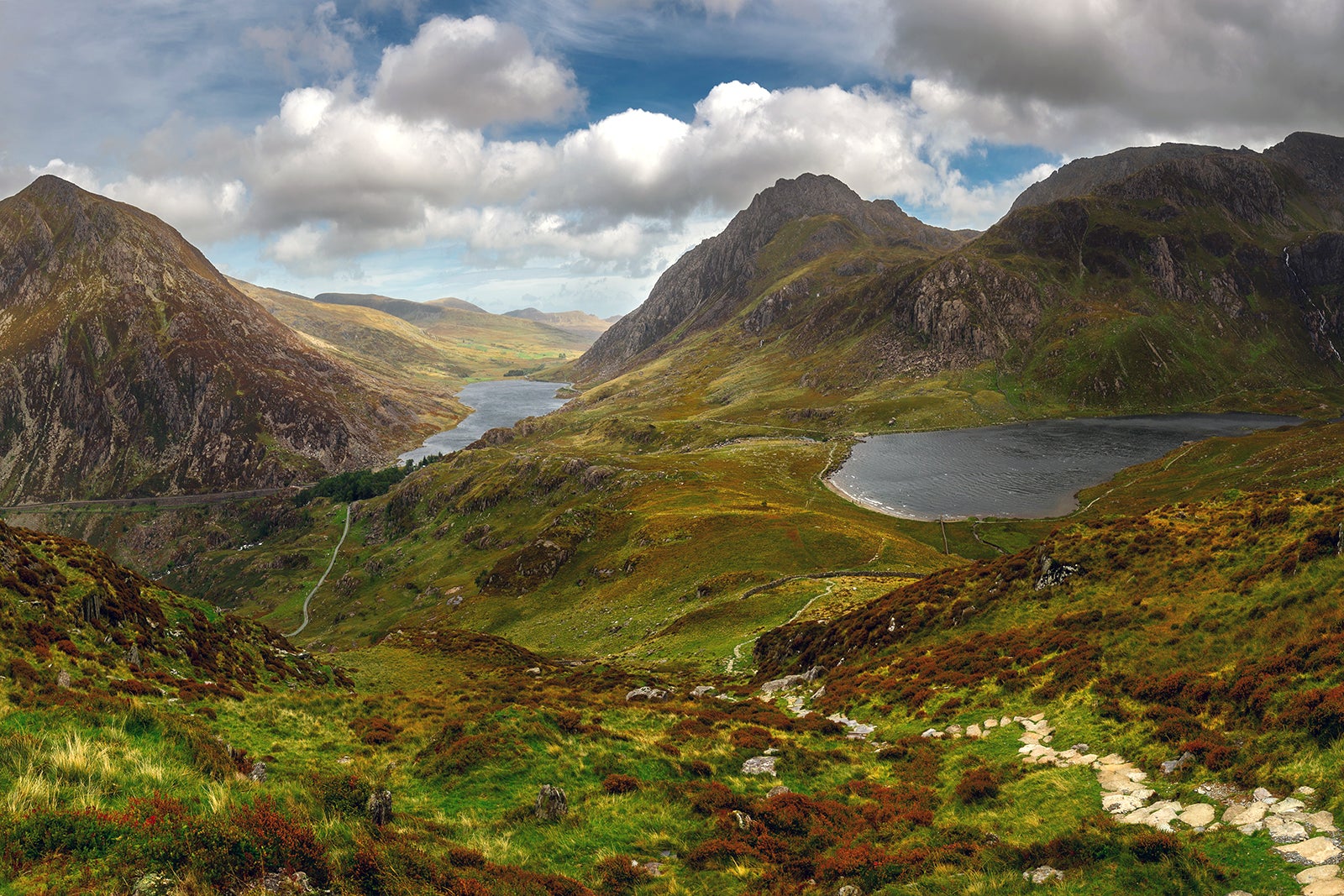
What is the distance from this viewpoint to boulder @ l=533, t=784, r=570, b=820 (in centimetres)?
1638

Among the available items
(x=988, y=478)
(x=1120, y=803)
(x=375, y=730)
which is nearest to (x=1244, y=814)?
(x=1120, y=803)

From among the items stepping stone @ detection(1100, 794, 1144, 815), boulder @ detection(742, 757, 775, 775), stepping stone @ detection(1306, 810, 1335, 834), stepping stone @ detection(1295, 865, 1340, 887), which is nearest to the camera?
stepping stone @ detection(1295, 865, 1340, 887)

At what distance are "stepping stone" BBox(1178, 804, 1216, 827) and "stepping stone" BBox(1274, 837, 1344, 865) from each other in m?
1.68

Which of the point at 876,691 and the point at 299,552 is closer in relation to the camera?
the point at 876,691

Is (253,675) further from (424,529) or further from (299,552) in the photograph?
(299,552)

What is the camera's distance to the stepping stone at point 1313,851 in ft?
35.7

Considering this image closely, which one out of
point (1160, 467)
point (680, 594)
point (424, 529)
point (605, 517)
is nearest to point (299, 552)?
point (424, 529)

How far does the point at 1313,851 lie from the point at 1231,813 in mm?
2111

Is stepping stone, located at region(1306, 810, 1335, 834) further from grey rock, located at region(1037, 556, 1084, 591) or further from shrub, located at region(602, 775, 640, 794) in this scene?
grey rock, located at region(1037, 556, 1084, 591)

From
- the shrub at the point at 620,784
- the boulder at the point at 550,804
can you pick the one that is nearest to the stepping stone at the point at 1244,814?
the shrub at the point at 620,784

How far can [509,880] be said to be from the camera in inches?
463

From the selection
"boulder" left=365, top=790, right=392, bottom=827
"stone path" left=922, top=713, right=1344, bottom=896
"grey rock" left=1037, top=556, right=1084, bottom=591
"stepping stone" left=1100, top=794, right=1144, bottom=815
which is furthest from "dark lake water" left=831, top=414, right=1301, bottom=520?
"boulder" left=365, top=790, right=392, bottom=827

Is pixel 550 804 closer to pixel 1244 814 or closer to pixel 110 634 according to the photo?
pixel 1244 814

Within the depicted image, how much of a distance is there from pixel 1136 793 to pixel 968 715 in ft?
29.5
